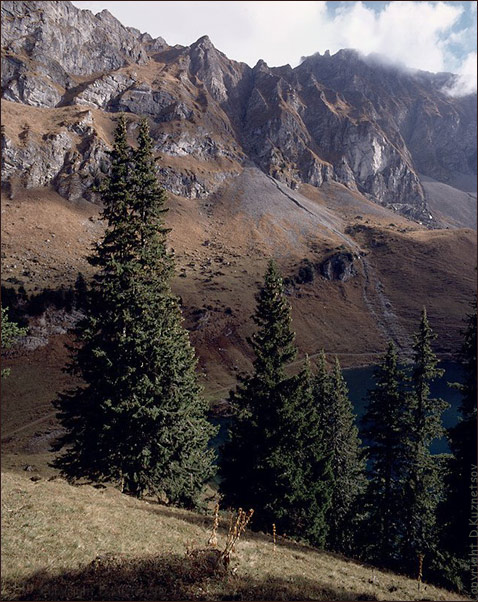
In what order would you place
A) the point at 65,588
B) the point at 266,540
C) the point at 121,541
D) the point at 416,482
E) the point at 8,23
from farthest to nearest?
the point at 8,23, the point at 416,482, the point at 266,540, the point at 121,541, the point at 65,588

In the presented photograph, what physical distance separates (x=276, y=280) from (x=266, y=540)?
1503 centimetres

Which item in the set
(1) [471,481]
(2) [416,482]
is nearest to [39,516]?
(1) [471,481]

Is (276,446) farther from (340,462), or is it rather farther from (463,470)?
(340,462)

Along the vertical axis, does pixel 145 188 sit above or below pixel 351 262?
below

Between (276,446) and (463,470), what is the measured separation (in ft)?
33.9

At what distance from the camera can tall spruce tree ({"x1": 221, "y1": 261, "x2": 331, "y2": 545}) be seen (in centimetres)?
2241

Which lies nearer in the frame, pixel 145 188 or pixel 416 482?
pixel 145 188

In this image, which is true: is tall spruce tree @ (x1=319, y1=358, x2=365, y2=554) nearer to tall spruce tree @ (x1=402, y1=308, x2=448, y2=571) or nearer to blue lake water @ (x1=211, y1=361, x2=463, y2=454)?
tall spruce tree @ (x1=402, y1=308, x2=448, y2=571)

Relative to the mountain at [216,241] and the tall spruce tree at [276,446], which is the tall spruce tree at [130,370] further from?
the mountain at [216,241]

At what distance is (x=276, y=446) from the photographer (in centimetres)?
2295

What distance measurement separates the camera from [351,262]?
5527 inches

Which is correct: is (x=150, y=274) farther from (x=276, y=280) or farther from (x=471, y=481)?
(x=471, y=481)

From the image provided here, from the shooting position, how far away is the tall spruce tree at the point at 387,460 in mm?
24922

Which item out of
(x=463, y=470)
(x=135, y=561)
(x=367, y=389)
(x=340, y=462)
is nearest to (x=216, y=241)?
(x=367, y=389)
